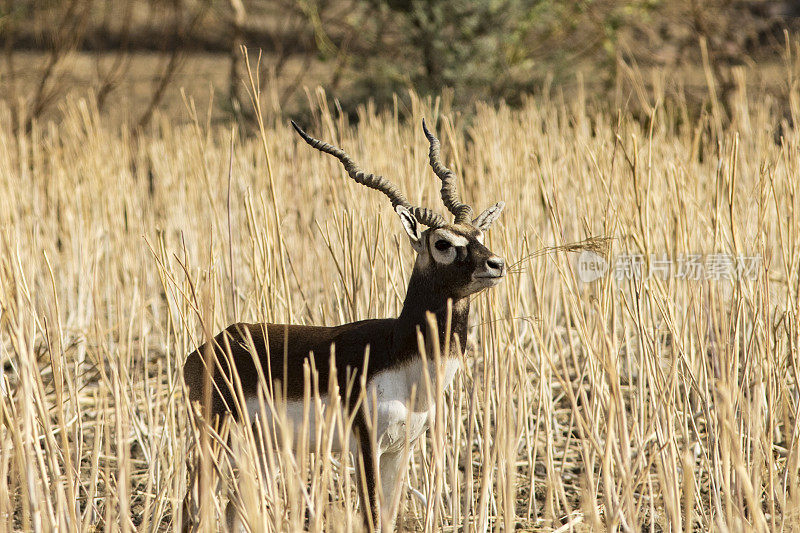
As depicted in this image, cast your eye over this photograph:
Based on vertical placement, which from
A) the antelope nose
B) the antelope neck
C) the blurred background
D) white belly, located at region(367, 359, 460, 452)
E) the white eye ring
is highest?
the blurred background

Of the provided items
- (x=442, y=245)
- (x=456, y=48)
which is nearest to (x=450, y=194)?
(x=442, y=245)

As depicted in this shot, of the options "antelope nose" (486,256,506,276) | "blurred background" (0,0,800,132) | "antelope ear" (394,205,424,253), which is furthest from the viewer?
"blurred background" (0,0,800,132)

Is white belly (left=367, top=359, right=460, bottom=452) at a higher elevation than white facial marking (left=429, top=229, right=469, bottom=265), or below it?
below

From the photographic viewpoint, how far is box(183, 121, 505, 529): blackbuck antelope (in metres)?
1.55

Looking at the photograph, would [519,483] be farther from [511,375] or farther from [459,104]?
[459,104]

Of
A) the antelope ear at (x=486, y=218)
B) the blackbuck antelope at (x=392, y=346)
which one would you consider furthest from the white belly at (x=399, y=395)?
the antelope ear at (x=486, y=218)

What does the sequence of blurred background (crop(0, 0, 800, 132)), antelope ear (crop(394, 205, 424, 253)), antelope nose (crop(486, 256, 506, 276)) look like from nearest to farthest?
1. antelope nose (crop(486, 256, 506, 276))
2. antelope ear (crop(394, 205, 424, 253))
3. blurred background (crop(0, 0, 800, 132))

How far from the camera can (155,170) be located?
4.59 metres

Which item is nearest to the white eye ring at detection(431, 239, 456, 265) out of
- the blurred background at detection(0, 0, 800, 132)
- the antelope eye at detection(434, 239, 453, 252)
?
the antelope eye at detection(434, 239, 453, 252)

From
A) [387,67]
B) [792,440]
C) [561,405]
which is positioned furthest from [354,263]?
[387,67]

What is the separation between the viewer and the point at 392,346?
5.26ft

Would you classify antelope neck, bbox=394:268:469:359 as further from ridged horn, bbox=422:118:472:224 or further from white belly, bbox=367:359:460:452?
ridged horn, bbox=422:118:472:224

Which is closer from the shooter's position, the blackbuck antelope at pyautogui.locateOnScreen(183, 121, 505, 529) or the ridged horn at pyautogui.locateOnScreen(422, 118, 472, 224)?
the blackbuck antelope at pyautogui.locateOnScreen(183, 121, 505, 529)

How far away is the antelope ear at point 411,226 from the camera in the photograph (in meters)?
1.62
